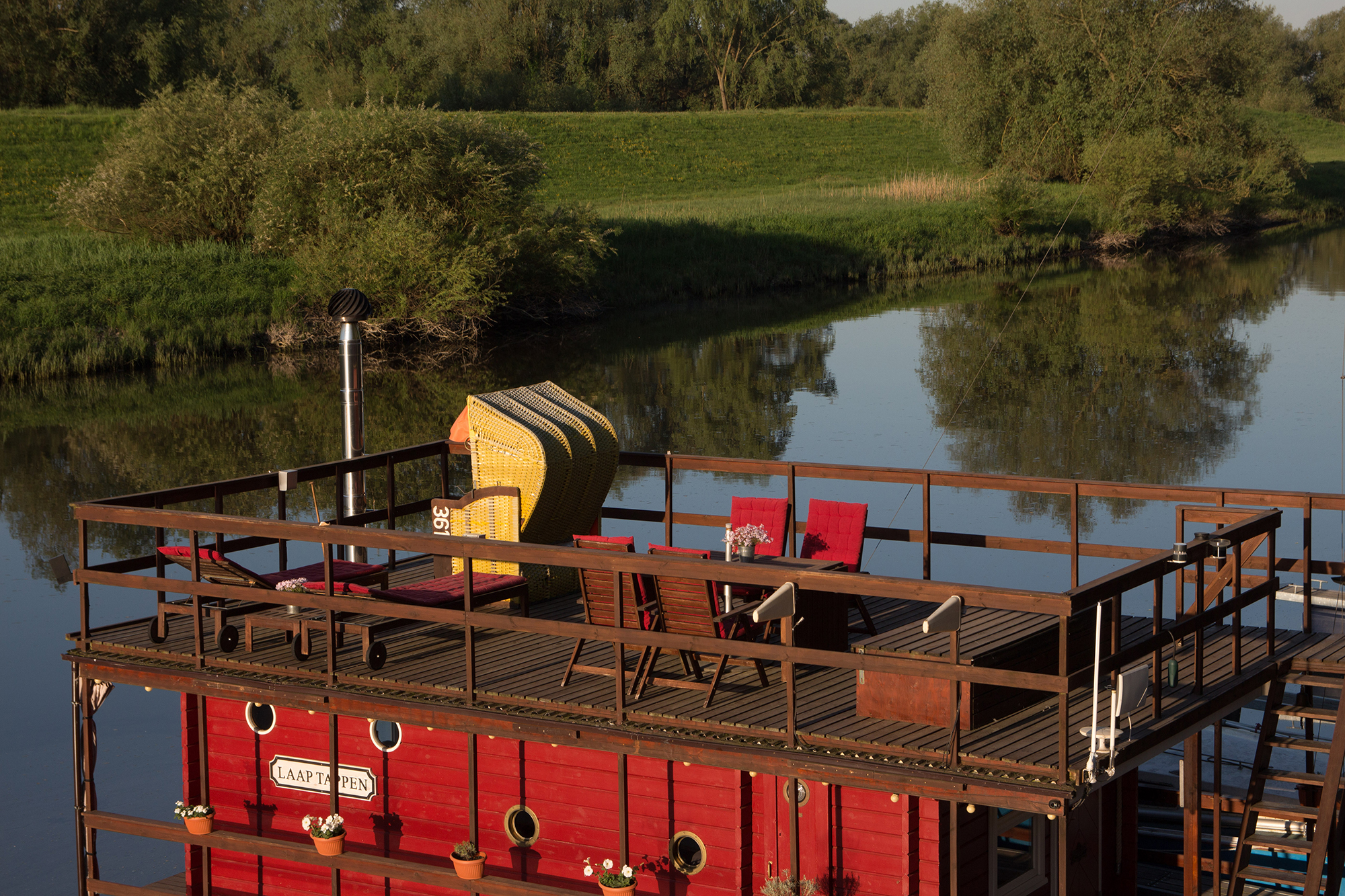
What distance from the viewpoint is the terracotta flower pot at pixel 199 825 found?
8500 mm

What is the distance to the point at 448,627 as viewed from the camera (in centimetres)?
946

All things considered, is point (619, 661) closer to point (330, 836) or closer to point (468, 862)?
point (468, 862)

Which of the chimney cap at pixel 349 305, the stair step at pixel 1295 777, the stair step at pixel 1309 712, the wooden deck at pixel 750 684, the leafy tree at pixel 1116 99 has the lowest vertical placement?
the stair step at pixel 1295 777

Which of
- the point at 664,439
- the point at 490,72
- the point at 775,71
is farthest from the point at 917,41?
the point at 664,439

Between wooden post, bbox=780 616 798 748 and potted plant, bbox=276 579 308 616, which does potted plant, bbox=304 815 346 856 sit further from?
wooden post, bbox=780 616 798 748

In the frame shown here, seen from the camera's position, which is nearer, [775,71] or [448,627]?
[448,627]

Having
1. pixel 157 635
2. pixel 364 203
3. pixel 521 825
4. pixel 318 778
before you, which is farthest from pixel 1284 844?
pixel 364 203

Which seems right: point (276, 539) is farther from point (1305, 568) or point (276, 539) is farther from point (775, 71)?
point (775, 71)

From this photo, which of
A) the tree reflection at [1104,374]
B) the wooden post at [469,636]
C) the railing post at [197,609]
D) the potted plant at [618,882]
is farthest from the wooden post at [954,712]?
the tree reflection at [1104,374]

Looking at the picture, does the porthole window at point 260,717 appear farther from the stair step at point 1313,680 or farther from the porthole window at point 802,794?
the stair step at point 1313,680

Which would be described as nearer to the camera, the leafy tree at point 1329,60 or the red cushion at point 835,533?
the red cushion at point 835,533

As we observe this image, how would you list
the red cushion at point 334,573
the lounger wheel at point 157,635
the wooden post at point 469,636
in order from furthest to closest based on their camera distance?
the red cushion at point 334,573
the lounger wheel at point 157,635
the wooden post at point 469,636

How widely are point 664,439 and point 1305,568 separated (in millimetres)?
16876

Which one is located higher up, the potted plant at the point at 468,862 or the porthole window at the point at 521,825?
the porthole window at the point at 521,825
